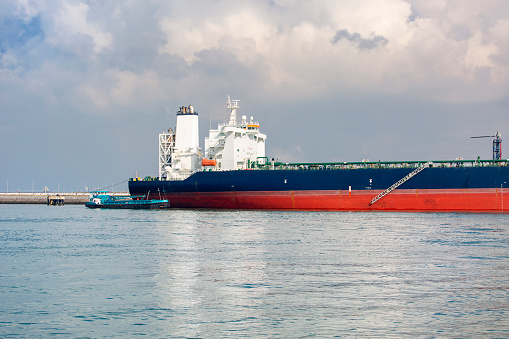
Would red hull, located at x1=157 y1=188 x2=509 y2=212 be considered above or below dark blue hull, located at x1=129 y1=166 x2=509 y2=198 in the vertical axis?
below

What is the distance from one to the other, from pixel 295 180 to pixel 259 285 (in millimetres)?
27730

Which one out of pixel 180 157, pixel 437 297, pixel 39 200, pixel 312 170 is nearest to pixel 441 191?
pixel 312 170

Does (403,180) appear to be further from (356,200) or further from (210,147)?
(210,147)

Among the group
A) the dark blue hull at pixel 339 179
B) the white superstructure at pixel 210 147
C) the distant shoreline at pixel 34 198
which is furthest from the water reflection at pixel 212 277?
the distant shoreline at pixel 34 198

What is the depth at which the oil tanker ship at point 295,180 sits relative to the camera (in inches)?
1516

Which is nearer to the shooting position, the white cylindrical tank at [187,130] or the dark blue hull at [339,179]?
the dark blue hull at [339,179]

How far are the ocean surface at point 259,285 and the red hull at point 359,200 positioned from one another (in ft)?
36.9

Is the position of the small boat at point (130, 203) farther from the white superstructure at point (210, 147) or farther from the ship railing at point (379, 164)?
the ship railing at point (379, 164)

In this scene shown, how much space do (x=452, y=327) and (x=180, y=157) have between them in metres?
41.5

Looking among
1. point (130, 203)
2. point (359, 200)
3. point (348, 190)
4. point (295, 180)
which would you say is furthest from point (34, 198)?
point (359, 200)

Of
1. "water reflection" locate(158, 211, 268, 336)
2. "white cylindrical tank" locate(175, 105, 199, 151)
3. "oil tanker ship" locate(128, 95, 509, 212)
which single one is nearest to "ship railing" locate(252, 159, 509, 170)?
"oil tanker ship" locate(128, 95, 509, 212)

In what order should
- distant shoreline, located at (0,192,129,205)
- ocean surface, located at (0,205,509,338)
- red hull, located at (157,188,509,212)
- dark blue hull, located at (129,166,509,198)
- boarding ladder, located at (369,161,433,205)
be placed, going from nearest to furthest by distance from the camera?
ocean surface, located at (0,205,509,338)
dark blue hull, located at (129,166,509,198)
red hull, located at (157,188,509,212)
boarding ladder, located at (369,161,433,205)
distant shoreline, located at (0,192,129,205)

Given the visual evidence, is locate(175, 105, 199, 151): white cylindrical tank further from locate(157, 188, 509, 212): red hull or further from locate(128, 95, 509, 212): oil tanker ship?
locate(157, 188, 509, 212): red hull

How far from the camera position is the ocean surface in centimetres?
1130
